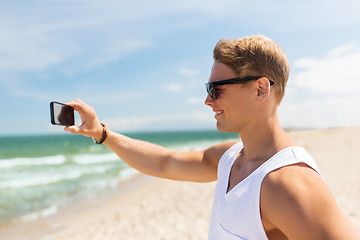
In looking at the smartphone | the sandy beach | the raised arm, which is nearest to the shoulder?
the raised arm

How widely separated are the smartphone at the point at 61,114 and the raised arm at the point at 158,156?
0.07m

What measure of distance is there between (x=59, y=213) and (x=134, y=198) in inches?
96.1

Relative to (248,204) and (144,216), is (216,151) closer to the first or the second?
(248,204)

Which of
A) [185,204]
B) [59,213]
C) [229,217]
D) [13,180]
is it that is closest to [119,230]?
[185,204]

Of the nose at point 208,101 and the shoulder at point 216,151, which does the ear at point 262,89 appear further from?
the shoulder at point 216,151

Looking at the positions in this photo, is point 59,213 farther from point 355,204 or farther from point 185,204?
point 355,204

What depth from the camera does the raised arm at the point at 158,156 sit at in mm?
2303

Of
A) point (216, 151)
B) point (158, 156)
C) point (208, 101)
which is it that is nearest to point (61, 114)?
point (158, 156)

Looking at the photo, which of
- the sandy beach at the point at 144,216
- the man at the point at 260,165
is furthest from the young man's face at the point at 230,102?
the sandy beach at the point at 144,216

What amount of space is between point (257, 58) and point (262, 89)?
16 centimetres

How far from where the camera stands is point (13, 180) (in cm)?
1507

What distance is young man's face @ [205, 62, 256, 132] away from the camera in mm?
1642

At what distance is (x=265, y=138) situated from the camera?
64.5 inches

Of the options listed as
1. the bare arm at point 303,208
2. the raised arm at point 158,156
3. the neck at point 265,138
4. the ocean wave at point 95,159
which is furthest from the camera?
the ocean wave at point 95,159
